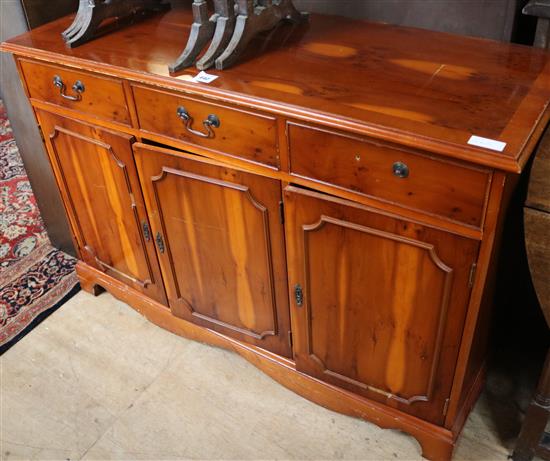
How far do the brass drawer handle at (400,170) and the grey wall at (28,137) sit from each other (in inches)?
54.5

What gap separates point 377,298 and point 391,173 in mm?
371

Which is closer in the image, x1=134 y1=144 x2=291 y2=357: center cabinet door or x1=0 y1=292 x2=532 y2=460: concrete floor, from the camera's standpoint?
x1=134 y1=144 x2=291 y2=357: center cabinet door

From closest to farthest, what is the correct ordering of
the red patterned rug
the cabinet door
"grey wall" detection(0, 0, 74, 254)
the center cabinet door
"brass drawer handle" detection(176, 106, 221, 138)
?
"brass drawer handle" detection(176, 106, 221, 138) < the center cabinet door < the cabinet door < "grey wall" detection(0, 0, 74, 254) < the red patterned rug

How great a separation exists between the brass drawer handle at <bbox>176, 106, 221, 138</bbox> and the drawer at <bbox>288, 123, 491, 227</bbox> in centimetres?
22

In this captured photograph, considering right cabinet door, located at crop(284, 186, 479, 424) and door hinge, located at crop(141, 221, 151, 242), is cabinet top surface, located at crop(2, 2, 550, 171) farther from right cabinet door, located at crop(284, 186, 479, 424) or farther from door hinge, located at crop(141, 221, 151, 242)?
door hinge, located at crop(141, 221, 151, 242)

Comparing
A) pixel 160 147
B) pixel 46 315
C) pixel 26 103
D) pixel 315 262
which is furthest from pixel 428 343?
pixel 26 103

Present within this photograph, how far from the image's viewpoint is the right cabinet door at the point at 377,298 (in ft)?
4.50

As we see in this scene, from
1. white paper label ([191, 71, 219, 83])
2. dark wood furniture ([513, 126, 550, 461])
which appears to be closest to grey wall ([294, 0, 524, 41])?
dark wood furniture ([513, 126, 550, 461])

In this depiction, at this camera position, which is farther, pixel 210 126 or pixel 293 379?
pixel 293 379

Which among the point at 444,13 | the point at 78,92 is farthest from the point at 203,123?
the point at 444,13

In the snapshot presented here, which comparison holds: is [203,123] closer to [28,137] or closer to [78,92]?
[78,92]

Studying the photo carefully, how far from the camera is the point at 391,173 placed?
129cm

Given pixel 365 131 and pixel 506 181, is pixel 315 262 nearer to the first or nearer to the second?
pixel 365 131

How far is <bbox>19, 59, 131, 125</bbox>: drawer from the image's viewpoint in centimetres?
166
